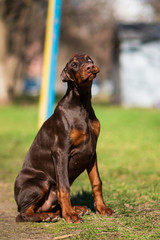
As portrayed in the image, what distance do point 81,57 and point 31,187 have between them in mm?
1505

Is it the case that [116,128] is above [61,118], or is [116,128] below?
below

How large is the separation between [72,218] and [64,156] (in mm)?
640

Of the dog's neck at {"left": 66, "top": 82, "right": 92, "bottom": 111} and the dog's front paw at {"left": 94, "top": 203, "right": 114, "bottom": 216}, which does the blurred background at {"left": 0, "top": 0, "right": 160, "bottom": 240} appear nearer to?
the dog's front paw at {"left": 94, "top": 203, "right": 114, "bottom": 216}

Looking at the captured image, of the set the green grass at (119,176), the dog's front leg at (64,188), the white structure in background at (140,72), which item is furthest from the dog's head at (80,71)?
the white structure in background at (140,72)

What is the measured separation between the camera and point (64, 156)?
13.7 feet

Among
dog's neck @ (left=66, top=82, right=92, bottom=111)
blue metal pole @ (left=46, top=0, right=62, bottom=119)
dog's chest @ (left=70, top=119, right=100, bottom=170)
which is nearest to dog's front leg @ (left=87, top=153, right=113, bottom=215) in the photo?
dog's chest @ (left=70, top=119, right=100, bottom=170)

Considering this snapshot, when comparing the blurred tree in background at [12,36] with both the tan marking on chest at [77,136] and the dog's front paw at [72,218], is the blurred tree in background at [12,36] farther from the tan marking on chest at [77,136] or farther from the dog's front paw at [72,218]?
the dog's front paw at [72,218]

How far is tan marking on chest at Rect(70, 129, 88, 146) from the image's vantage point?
4180 millimetres

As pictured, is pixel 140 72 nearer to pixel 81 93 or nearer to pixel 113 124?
pixel 113 124

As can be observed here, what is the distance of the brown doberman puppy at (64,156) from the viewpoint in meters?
4.16

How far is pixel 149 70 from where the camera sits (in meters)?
25.1

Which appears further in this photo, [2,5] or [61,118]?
[2,5]

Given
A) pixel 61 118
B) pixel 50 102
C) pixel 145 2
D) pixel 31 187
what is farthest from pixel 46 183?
pixel 145 2

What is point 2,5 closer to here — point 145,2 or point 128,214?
point 145,2
